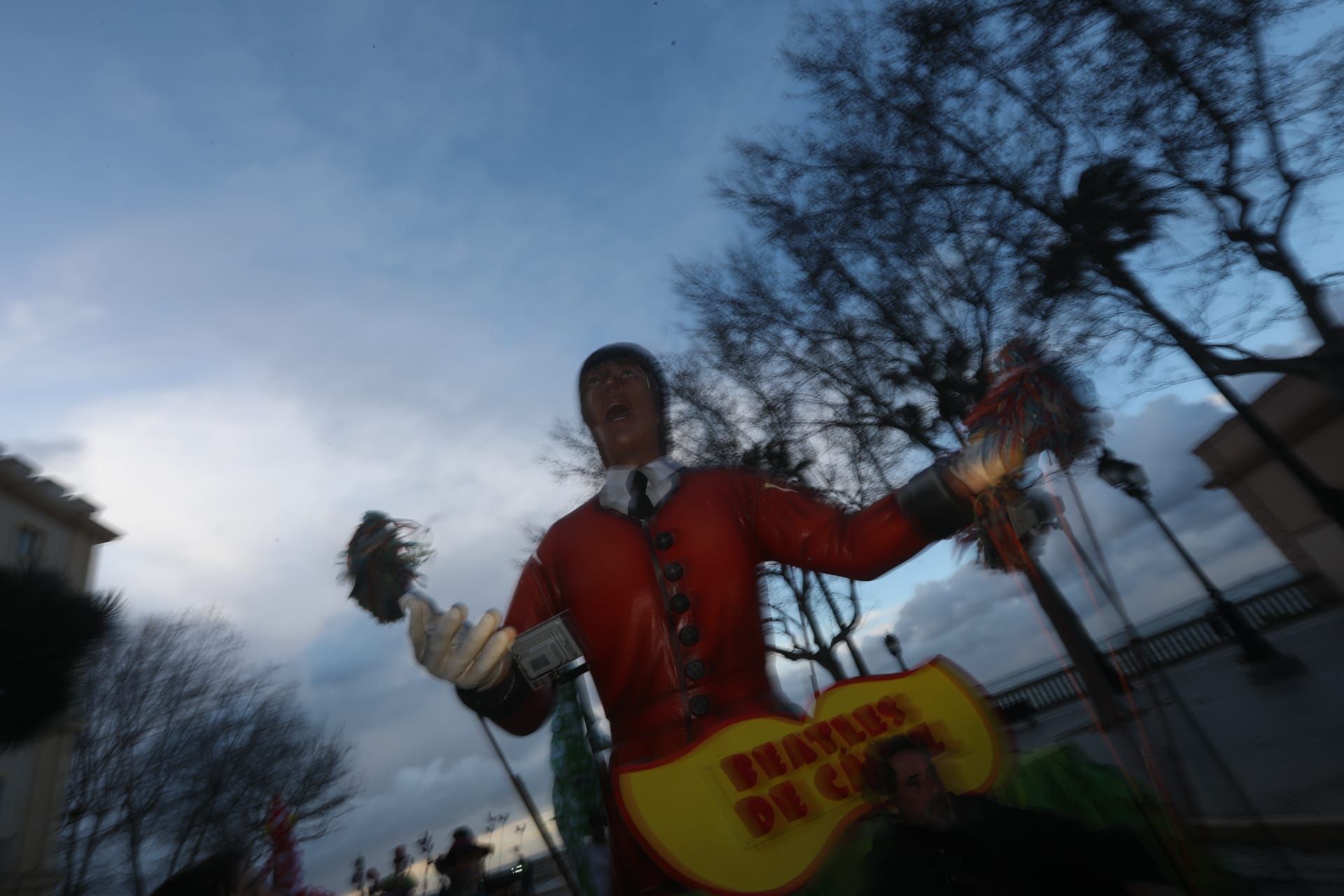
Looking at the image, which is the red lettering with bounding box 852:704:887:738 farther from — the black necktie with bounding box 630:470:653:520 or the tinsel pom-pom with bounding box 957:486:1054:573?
the black necktie with bounding box 630:470:653:520

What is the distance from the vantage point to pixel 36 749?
1434cm

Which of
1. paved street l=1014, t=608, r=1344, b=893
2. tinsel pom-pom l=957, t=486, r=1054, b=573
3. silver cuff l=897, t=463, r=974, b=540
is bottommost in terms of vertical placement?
paved street l=1014, t=608, r=1344, b=893

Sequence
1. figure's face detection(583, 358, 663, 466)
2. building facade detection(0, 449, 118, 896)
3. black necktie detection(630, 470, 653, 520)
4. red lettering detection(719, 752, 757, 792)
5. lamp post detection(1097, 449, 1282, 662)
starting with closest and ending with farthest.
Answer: red lettering detection(719, 752, 757, 792) → black necktie detection(630, 470, 653, 520) → figure's face detection(583, 358, 663, 466) → lamp post detection(1097, 449, 1282, 662) → building facade detection(0, 449, 118, 896)

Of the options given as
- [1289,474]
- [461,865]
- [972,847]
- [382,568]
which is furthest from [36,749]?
[1289,474]

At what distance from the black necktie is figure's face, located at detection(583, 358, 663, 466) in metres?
0.12

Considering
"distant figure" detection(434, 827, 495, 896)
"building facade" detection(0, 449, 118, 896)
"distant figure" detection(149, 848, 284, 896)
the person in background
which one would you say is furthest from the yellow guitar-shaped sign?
"building facade" detection(0, 449, 118, 896)

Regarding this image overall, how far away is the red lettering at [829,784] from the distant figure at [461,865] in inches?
116

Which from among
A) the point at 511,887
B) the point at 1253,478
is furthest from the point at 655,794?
the point at 1253,478

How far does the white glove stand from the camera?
6.66 feet

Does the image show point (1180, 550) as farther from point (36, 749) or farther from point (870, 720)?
point (36, 749)

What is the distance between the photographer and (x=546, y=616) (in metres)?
2.57

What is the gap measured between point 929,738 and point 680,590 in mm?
841

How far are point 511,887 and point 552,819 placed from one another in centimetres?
235

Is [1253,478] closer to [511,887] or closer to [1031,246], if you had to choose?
[1031,246]
